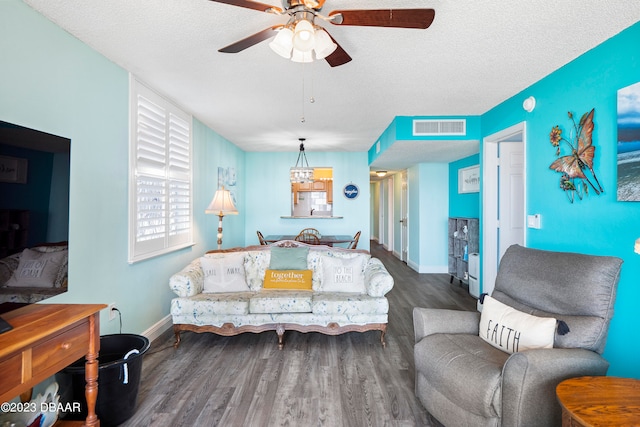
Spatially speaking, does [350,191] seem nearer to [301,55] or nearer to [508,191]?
[508,191]

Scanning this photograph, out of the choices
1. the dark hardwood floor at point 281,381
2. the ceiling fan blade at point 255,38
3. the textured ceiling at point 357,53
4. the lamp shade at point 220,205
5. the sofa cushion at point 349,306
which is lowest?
the dark hardwood floor at point 281,381

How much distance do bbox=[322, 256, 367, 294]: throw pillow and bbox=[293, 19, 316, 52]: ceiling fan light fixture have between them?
2358mm

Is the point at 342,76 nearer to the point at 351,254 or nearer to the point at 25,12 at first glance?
the point at 351,254

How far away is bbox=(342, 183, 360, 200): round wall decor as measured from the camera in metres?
6.64

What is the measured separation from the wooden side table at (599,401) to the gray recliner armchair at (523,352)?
0.15m

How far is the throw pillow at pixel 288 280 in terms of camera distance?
3.32 metres

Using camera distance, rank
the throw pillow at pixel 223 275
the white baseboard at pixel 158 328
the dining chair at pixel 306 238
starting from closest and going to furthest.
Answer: the white baseboard at pixel 158 328 → the throw pillow at pixel 223 275 → the dining chair at pixel 306 238

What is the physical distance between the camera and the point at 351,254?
357 centimetres

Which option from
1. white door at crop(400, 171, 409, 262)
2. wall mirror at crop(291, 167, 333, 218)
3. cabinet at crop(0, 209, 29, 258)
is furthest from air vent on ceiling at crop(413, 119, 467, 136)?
wall mirror at crop(291, 167, 333, 218)

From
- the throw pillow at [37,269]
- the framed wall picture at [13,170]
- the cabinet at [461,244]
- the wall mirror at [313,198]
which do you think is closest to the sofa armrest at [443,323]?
the throw pillow at [37,269]

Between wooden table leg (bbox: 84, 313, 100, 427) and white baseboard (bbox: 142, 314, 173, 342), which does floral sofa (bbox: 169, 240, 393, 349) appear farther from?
wooden table leg (bbox: 84, 313, 100, 427)

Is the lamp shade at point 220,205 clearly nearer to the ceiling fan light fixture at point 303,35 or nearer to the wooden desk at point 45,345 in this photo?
the wooden desk at point 45,345

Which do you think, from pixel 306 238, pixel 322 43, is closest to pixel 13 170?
pixel 322 43

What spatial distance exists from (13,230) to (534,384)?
249 centimetres
